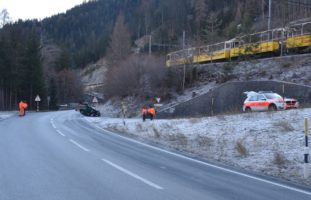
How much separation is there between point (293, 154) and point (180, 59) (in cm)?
4213

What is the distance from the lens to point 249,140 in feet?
54.3

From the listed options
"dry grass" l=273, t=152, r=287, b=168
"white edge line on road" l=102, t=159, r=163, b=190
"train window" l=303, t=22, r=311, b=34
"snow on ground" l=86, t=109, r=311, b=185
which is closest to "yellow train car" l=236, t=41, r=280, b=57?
"train window" l=303, t=22, r=311, b=34

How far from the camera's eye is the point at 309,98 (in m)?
32.2

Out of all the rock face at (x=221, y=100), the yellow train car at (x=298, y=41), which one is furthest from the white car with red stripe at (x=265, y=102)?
the yellow train car at (x=298, y=41)

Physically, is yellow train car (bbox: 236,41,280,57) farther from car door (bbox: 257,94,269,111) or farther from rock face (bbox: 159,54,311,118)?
car door (bbox: 257,94,269,111)

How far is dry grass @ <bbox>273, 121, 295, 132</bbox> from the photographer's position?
55.4 ft

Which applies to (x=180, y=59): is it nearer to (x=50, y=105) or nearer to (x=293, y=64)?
(x=293, y=64)

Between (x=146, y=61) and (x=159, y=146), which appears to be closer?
(x=159, y=146)

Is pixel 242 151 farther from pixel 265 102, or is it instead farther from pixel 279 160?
pixel 265 102

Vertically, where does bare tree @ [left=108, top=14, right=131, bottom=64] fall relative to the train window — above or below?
above

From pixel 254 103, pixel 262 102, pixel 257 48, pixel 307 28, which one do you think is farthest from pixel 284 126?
pixel 257 48

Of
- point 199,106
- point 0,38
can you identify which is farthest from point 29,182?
point 0,38

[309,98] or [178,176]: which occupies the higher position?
[309,98]

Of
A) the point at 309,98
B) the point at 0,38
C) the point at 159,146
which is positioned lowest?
the point at 159,146
